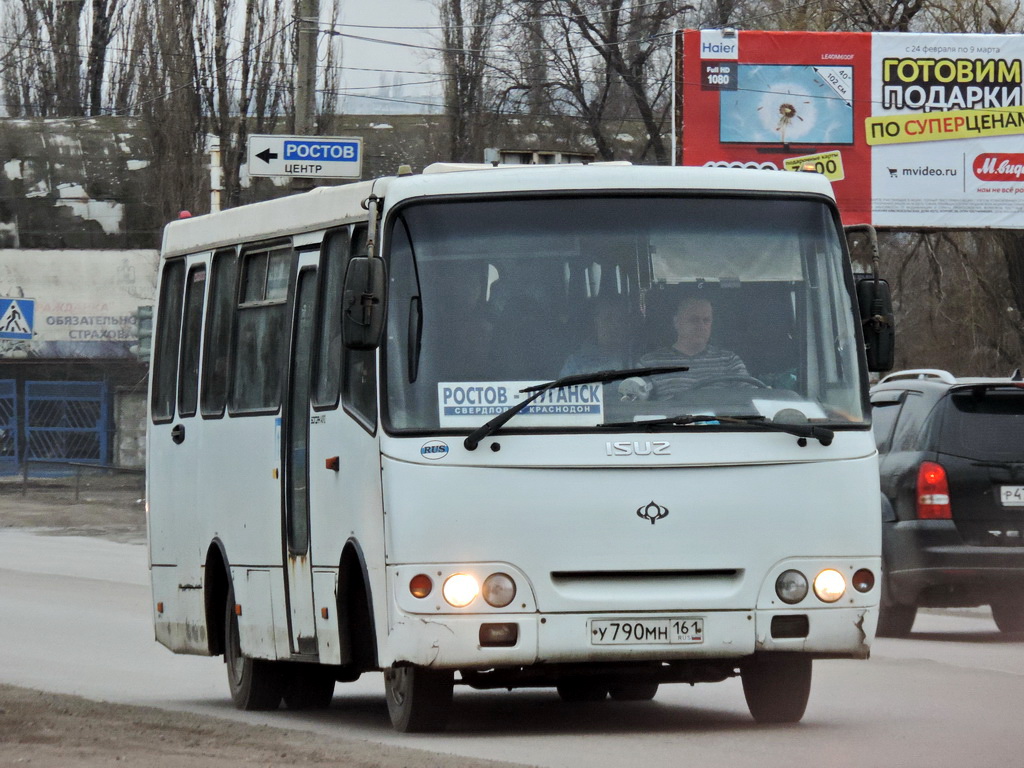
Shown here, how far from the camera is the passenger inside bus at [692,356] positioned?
8680mm

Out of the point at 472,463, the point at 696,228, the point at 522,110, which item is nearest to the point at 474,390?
the point at 472,463

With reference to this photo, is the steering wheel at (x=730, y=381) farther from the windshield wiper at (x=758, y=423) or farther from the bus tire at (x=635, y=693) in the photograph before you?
the bus tire at (x=635, y=693)

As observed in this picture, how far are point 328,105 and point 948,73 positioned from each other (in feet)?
51.1

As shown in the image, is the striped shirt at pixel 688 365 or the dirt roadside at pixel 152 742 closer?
the dirt roadside at pixel 152 742

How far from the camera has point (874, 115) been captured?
3334cm

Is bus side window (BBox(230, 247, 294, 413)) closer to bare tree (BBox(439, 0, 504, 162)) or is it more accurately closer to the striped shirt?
the striped shirt

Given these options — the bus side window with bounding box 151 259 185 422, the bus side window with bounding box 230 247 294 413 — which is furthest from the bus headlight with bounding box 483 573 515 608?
the bus side window with bounding box 151 259 185 422

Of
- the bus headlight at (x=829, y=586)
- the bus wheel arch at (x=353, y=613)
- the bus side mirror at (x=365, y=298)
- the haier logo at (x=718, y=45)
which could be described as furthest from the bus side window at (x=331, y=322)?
the haier logo at (x=718, y=45)

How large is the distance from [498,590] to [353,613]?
1036 mm

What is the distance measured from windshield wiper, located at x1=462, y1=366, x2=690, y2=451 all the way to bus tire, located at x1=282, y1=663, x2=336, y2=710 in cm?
291

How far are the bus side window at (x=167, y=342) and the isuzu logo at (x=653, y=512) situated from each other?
13.7 ft

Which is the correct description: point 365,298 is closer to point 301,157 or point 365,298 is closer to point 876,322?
point 876,322

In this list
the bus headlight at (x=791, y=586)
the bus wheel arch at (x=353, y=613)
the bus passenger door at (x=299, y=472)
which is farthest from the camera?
the bus passenger door at (x=299, y=472)

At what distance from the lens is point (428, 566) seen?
27.6ft
